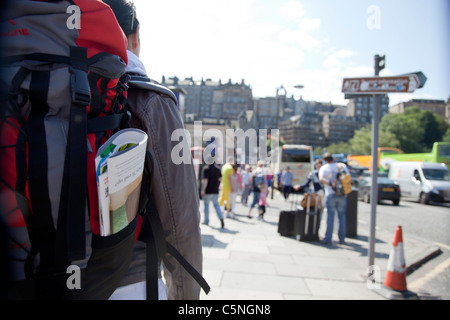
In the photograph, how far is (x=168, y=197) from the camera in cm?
118

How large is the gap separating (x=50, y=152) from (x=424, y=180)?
20.2 m

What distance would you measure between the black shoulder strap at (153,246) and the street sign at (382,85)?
3878 mm

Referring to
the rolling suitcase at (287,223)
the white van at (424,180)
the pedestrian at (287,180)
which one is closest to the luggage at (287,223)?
the rolling suitcase at (287,223)

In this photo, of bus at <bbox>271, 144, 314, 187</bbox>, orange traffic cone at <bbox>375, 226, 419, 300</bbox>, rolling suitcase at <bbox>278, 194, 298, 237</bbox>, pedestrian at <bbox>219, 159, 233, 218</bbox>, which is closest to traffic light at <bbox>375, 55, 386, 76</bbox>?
orange traffic cone at <bbox>375, 226, 419, 300</bbox>

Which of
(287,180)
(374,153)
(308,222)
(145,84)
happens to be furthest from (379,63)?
(287,180)

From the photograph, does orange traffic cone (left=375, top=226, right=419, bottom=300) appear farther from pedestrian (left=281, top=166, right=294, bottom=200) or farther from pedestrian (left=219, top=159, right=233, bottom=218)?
pedestrian (left=281, top=166, right=294, bottom=200)

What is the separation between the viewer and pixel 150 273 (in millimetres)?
1139

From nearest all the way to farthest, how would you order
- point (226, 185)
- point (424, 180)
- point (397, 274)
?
point (397, 274) < point (226, 185) < point (424, 180)

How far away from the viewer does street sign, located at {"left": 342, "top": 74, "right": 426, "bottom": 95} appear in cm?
384

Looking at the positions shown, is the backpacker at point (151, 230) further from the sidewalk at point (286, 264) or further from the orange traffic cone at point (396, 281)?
the orange traffic cone at point (396, 281)

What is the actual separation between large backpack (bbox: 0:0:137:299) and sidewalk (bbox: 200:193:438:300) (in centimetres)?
299

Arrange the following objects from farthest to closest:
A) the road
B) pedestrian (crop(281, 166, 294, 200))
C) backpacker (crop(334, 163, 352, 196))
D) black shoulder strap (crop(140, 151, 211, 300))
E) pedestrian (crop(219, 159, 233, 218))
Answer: pedestrian (crop(281, 166, 294, 200))
pedestrian (crop(219, 159, 233, 218))
backpacker (crop(334, 163, 352, 196))
the road
black shoulder strap (crop(140, 151, 211, 300))

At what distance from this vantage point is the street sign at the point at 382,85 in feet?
12.6

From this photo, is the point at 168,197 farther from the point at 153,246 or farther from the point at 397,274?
the point at 397,274
